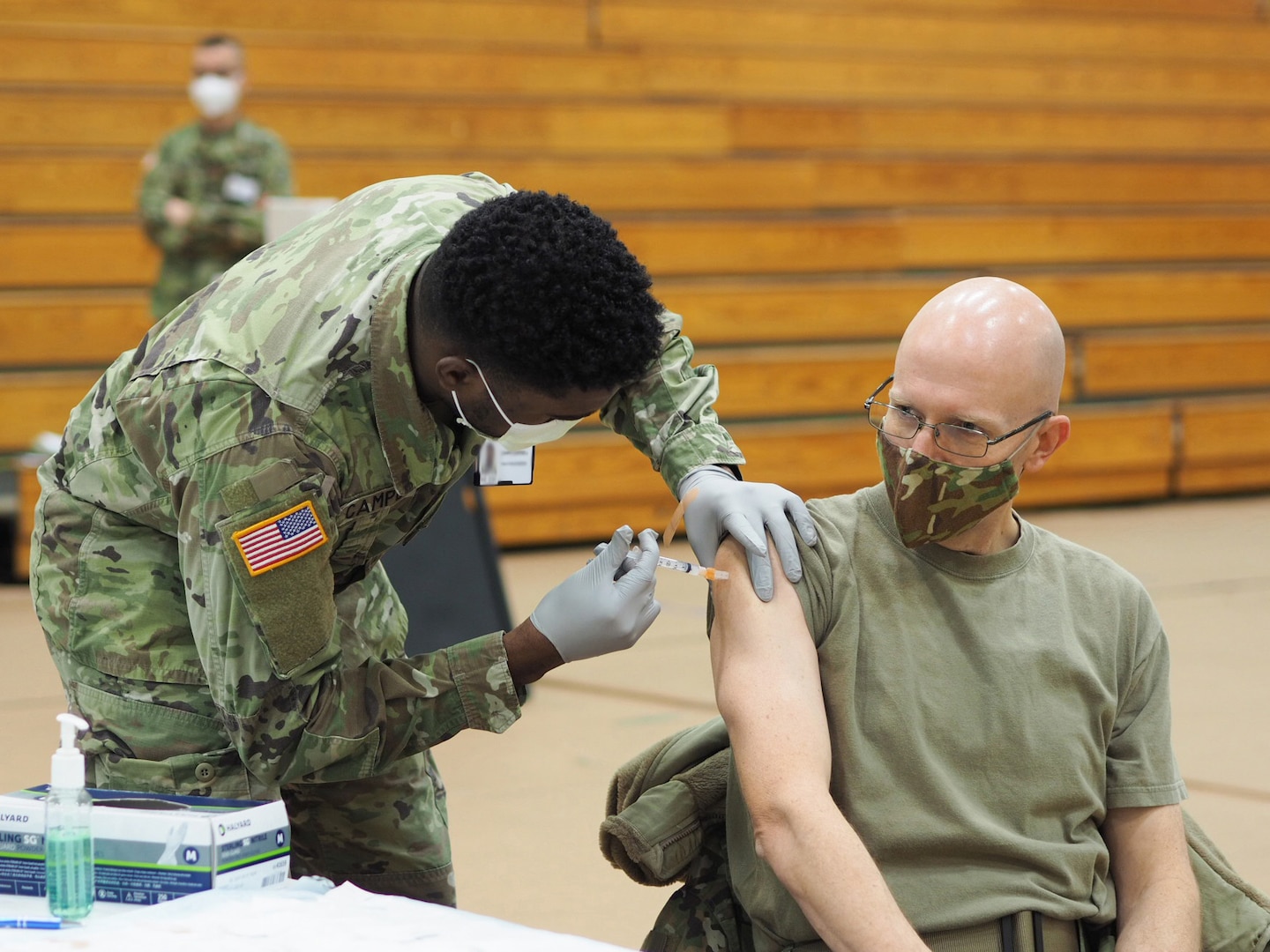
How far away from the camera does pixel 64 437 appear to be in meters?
1.70

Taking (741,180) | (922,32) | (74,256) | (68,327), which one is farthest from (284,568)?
(922,32)

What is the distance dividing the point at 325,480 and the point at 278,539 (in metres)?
0.09

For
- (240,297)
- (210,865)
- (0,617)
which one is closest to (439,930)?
(210,865)

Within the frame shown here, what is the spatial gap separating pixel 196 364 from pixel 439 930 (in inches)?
25.0

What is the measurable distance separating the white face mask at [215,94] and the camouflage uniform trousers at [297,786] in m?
3.64

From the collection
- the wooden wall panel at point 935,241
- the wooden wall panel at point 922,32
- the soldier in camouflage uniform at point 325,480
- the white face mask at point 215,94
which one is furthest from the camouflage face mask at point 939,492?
the wooden wall panel at point 922,32

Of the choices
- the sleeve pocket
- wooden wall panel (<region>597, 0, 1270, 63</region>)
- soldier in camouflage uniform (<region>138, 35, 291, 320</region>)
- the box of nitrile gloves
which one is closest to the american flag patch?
the sleeve pocket

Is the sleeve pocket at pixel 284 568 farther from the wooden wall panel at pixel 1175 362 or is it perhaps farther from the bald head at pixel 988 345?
the wooden wall panel at pixel 1175 362

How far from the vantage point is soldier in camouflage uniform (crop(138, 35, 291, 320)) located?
5121 millimetres

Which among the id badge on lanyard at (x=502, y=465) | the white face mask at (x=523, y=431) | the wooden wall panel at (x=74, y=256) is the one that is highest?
the white face mask at (x=523, y=431)

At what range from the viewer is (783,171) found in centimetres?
638

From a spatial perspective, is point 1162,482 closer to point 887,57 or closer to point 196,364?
point 887,57

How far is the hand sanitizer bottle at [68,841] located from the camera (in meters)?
1.20

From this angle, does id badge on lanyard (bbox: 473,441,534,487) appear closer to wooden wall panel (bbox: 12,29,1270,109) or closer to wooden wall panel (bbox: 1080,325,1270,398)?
wooden wall panel (bbox: 12,29,1270,109)
